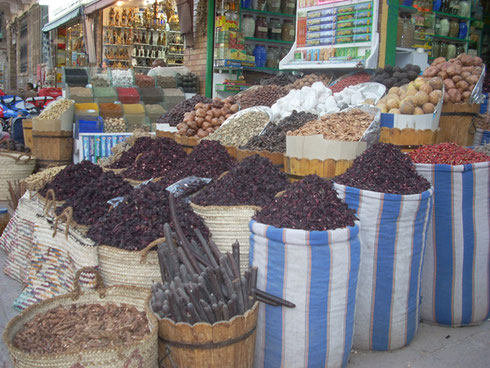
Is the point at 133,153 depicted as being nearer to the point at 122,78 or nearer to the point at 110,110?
the point at 110,110

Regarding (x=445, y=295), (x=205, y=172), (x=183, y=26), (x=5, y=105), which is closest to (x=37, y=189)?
(x=205, y=172)

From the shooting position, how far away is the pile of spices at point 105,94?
7.26m

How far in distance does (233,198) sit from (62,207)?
1107 millimetres

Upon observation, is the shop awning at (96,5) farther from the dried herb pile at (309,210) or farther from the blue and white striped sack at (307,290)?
the blue and white striped sack at (307,290)

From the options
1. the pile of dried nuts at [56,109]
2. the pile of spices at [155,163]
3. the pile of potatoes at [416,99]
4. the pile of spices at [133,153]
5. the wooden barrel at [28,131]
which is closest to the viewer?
the pile of potatoes at [416,99]

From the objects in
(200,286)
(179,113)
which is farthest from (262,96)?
(200,286)

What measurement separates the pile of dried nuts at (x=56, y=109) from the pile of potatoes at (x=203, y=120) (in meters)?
2.40

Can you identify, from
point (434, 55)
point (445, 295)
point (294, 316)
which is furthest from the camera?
point (434, 55)

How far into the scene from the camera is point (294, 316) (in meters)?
2.15

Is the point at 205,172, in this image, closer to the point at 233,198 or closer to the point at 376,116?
the point at 233,198

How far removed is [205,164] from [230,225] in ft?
2.72

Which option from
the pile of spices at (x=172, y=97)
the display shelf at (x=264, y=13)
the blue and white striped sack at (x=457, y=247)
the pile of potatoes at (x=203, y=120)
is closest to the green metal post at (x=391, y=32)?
the pile of potatoes at (x=203, y=120)

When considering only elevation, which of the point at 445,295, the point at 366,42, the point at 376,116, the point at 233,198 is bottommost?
the point at 445,295

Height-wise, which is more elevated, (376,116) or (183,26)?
(183,26)
